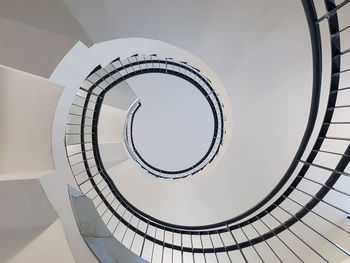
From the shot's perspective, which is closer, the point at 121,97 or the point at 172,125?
the point at 121,97

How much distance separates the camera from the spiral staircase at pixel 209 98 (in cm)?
257

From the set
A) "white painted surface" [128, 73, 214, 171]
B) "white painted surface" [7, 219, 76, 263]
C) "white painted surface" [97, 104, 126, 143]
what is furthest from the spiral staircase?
"white painted surface" [128, 73, 214, 171]

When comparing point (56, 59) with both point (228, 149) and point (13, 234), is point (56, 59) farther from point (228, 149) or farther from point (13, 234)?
point (228, 149)

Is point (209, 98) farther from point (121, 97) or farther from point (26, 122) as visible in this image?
point (26, 122)

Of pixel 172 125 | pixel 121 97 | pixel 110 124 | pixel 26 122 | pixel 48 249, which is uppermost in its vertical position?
pixel 121 97

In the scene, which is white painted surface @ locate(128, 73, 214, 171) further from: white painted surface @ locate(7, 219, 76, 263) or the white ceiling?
white painted surface @ locate(7, 219, 76, 263)

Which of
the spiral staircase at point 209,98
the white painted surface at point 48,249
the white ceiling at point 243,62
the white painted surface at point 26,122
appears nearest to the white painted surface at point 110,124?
the spiral staircase at point 209,98

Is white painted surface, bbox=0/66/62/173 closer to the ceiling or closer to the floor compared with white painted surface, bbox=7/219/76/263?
closer to the ceiling

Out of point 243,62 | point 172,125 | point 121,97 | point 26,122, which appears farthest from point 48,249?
point 172,125

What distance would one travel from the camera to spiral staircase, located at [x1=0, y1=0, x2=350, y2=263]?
8.45 ft

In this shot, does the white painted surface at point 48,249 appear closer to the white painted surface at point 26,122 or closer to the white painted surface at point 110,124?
the white painted surface at point 26,122

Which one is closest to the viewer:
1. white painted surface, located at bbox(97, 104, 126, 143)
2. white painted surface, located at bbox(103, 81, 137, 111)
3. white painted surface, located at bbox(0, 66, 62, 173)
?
white painted surface, located at bbox(0, 66, 62, 173)

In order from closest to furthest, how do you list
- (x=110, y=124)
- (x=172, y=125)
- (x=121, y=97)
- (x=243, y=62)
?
(x=243, y=62) → (x=110, y=124) → (x=121, y=97) → (x=172, y=125)

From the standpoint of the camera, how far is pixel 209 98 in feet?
21.2
